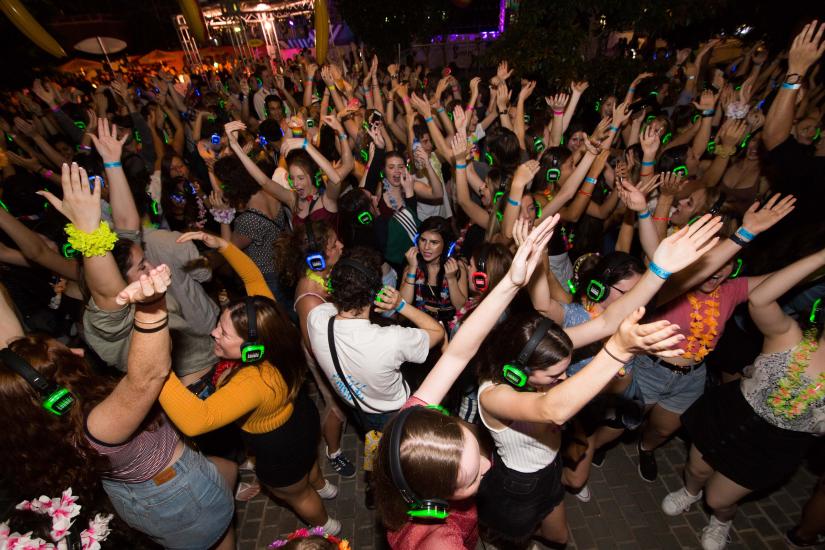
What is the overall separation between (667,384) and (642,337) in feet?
6.92

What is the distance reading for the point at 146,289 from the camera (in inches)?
62.0

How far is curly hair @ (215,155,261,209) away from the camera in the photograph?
13.5 feet

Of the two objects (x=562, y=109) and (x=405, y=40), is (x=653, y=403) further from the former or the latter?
(x=405, y=40)

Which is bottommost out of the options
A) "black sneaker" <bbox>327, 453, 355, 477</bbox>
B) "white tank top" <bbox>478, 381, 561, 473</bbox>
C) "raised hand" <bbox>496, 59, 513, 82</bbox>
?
"black sneaker" <bbox>327, 453, 355, 477</bbox>

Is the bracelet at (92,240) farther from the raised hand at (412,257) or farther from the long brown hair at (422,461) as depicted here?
the raised hand at (412,257)

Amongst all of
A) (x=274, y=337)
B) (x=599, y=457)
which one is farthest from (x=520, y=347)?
(x=599, y=457)

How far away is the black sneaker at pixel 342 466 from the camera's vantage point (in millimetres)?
3656

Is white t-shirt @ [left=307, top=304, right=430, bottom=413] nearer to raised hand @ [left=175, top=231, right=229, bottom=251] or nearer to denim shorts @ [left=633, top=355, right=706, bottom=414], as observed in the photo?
raised hand @ [left=175, top=231, right=229, bottom=251]

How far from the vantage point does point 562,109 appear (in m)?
5.23

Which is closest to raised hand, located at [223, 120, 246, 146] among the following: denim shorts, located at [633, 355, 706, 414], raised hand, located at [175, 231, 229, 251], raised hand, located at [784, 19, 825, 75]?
raised hand, located at [175, 231, 229, 251]

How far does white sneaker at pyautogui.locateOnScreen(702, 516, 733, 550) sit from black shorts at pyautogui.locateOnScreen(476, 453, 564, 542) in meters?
1.35

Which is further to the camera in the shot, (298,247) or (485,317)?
(298,247)

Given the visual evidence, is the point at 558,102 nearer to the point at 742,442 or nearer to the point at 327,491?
the point at 742,442

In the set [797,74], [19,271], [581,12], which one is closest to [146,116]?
[19,271]
